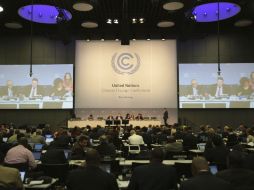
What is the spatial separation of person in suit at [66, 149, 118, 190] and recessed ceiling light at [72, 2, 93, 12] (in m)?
12.0

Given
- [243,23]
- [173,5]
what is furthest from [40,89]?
[243,23]

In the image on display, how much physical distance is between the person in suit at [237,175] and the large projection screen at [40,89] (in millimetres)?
16499

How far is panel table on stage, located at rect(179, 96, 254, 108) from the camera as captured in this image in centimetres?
1919

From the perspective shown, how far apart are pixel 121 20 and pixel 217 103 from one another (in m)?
7.80

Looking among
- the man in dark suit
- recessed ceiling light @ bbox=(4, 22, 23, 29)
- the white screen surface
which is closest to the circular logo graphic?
the white screen surface

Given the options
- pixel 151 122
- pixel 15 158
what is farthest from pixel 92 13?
pixel 15 158

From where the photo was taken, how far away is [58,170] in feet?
→ 19.0

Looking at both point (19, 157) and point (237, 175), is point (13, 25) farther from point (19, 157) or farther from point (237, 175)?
point (237, 175)

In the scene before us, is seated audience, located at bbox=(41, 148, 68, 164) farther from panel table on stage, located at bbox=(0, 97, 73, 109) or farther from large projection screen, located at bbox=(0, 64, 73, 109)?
panel table on stage, located at bbox=(0, 97, 73, 109)

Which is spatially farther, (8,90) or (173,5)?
(8,90)

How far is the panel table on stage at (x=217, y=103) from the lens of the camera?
19188 mm

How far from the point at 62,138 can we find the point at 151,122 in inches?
387

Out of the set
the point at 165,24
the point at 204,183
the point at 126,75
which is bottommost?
the point at 204,183

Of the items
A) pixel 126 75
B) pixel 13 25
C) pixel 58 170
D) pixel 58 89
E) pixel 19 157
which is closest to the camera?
pixel 58 170
